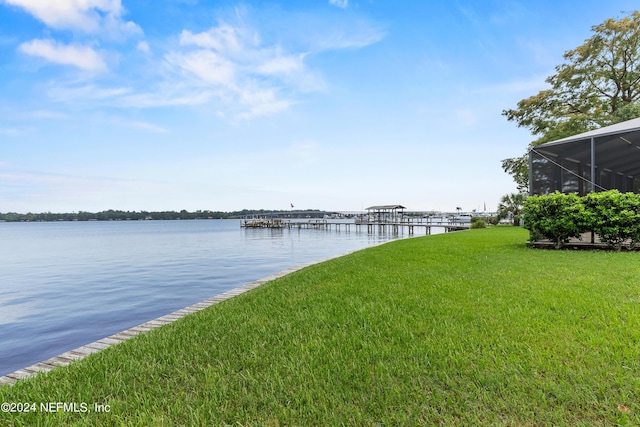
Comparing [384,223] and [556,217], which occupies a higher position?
[556,217]

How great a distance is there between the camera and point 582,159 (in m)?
11.2

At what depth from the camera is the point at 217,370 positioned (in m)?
2.57

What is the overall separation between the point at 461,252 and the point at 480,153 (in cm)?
1628

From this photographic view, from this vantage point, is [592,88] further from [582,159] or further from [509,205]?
[582,159]

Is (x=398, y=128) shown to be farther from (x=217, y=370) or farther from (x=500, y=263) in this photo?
(x=217, y=370)

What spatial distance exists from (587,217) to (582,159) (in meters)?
4.70

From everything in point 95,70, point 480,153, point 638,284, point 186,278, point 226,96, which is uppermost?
point 95,70

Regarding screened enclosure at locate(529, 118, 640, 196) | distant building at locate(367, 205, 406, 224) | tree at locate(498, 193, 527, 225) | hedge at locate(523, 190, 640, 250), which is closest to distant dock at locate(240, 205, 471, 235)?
distant building at locate(367, 205, 406, 224)

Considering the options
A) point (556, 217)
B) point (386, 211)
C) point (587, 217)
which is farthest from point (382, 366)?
point (386, 211)

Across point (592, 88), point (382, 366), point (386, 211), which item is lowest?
point (382, 366)

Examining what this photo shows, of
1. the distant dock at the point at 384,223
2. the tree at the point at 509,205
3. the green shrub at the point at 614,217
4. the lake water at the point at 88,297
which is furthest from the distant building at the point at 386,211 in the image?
the green shrub at the point at 614,217

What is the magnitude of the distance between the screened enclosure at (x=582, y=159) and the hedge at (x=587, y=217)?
175cm

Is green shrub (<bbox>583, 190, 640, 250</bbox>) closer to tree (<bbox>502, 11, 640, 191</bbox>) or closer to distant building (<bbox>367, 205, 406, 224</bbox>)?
tree (<bbox>502, 11, 640, 191</bbox>)

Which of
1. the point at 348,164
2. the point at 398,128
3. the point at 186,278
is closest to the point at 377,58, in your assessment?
the point at 398,128
